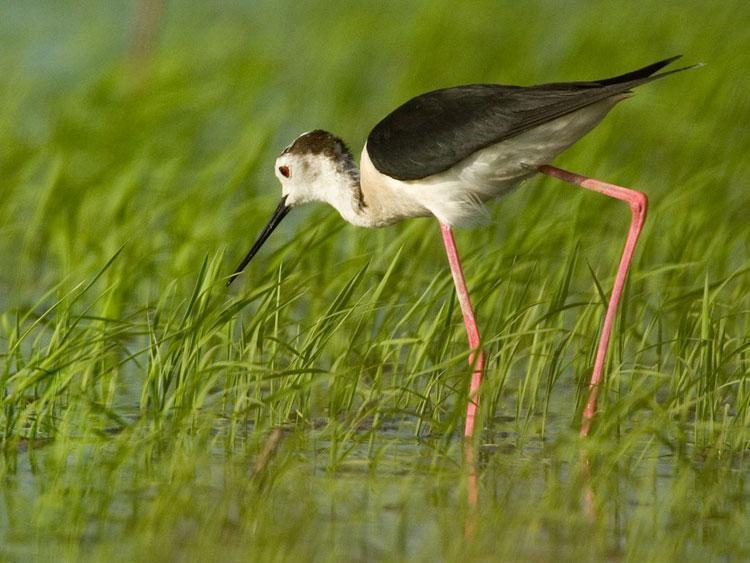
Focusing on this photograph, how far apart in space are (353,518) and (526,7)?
10.7 m

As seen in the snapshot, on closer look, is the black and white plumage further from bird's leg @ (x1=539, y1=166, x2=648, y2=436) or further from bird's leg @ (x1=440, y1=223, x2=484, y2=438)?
bird's leg @ (x1=539, y1=166, x2=648, y2=436)

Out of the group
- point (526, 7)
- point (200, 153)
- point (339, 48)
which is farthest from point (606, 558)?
point (526, 7)

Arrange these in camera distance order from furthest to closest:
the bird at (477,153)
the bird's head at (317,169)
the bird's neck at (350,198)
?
the bird's head at (317,169)
the bird's neck at (350,198)
the bird at (477,153)

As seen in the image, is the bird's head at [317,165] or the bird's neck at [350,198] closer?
the bird's neck at [350,198]

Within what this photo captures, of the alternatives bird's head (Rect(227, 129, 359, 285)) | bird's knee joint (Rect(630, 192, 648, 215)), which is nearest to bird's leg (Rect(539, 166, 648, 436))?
bird's knee joint (Rect(630, 192, 648, 215))

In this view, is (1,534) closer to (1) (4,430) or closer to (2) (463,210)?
(1) (4,430)

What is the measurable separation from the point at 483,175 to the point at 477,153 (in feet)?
0.32

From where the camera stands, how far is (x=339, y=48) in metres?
12.6

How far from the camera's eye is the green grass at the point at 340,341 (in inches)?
188

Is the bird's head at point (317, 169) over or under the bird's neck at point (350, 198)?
over

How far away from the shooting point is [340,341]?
6703 millimetres

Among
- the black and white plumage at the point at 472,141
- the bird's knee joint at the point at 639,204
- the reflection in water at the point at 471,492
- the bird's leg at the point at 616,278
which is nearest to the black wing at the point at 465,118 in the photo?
the black and white plumage at the point at 472,141

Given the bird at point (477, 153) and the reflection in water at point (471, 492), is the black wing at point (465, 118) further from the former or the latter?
the reflection in water at point (471, 492)

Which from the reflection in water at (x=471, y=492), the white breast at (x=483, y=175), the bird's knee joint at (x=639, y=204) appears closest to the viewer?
the reflection in water at (x=471, y=492)
